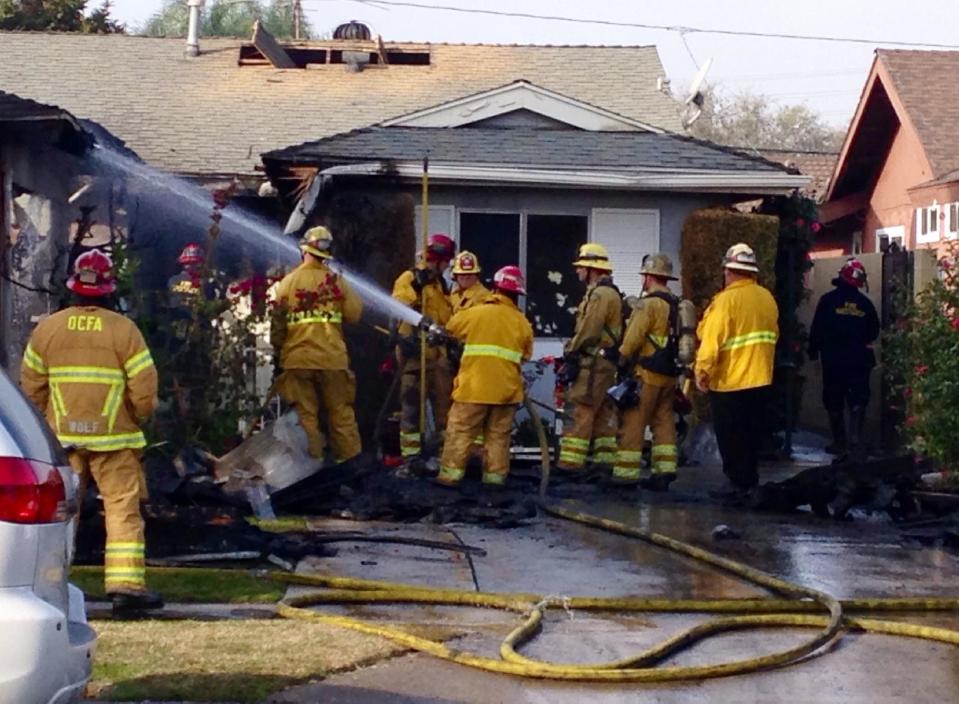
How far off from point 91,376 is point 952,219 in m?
16.0

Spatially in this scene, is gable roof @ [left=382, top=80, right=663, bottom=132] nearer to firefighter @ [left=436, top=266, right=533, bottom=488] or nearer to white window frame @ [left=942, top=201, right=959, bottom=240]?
firefighter @ [left=436, top=266, right=533, bottom=488]

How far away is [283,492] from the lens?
10.6 metres

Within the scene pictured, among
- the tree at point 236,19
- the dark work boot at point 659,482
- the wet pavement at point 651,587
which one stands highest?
the tree at point 236,19

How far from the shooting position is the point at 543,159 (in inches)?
574

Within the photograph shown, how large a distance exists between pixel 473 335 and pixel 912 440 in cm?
343

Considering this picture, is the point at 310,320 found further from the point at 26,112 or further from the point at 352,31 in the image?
the point at 352,31

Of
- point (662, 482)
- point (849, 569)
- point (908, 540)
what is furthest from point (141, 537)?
point (662, 482)

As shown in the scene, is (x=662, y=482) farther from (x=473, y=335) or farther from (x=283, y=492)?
(x=283, y=492)

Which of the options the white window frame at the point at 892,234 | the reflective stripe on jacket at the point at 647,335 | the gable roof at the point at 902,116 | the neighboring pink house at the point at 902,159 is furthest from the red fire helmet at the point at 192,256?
the white window frame at the point at 892,234

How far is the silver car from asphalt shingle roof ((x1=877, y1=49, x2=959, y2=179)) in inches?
711

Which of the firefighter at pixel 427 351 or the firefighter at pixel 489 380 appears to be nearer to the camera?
the firefighter at pixel 489 380

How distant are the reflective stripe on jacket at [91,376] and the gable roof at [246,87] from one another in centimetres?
1085

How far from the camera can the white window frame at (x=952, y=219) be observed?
20.7 metres

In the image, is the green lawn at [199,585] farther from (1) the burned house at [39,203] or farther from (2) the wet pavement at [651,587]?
(1) the burned house at [39,203]
